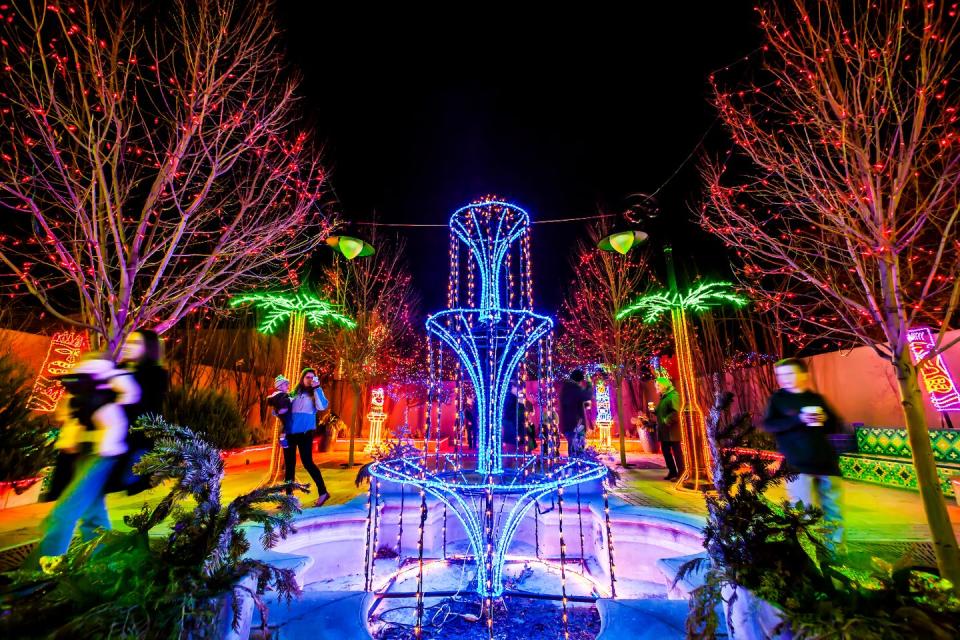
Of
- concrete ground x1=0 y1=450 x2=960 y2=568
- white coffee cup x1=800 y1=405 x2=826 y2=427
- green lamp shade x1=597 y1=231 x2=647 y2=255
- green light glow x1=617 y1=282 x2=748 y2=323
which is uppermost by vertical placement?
green lamp shade x1=597 y1=231 x2=647 y2=255

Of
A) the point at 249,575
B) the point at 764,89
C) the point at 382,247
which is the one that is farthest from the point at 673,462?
the point at 382,247

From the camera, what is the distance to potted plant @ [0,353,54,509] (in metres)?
4.93

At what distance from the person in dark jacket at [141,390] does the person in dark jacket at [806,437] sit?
4.71m

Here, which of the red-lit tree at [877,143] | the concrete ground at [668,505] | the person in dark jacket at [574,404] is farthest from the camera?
the person in dark jacket at [574,404]

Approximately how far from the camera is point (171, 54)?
495cm

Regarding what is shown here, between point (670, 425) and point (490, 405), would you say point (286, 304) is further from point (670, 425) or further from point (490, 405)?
point (670, 425)

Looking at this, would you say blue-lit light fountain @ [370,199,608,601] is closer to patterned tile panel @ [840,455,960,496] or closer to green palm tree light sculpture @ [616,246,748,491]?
green palm tree light sculpture @ [616,246,748,491]

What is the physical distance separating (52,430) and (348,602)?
20.0 feet

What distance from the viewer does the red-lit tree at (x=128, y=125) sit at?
4.35 metres

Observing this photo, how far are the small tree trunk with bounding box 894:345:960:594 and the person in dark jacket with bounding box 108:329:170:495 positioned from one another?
5161 mm

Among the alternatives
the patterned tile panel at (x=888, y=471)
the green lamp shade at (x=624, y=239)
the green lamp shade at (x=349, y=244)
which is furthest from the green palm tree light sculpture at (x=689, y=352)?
the green lamp shade at (x=349, y=244)

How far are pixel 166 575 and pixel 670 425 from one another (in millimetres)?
7091

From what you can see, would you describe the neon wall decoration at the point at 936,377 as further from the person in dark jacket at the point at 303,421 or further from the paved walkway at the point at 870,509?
the person in dark jacket at the point at 303,421

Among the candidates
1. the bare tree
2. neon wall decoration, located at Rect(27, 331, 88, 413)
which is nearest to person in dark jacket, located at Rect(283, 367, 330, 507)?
the bare tree
